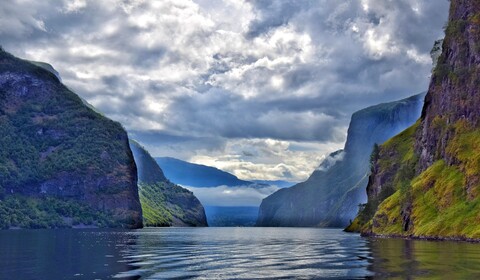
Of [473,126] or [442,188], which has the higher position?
[473,126]

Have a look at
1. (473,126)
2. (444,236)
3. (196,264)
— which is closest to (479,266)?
(196,264)

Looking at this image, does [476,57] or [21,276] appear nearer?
[21,276]

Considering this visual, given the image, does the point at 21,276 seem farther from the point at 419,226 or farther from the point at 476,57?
the point at 476,57

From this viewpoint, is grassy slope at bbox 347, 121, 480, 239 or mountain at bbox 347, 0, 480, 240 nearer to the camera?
grassy slope at bbox 347, 121, 480, 239

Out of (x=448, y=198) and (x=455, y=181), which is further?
(x=455, y=181)

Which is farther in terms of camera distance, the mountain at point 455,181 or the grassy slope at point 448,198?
the mountain at point 455,181

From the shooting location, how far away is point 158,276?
190ft

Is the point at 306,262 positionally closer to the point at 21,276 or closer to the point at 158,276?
the point at 158,276

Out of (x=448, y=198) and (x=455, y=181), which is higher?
(x=455, y=181)

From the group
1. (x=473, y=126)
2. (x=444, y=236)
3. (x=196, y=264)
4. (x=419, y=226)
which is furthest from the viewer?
(x=473, y=126)

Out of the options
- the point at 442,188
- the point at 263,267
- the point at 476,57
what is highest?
the point at 476,57

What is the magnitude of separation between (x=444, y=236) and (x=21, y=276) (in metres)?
119

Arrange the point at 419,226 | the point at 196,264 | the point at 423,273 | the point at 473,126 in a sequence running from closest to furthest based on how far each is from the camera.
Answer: the point at 423,273 < the point at 196,264 < the point at 419,226 < the point at 473,126

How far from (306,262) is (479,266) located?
80.3ft
